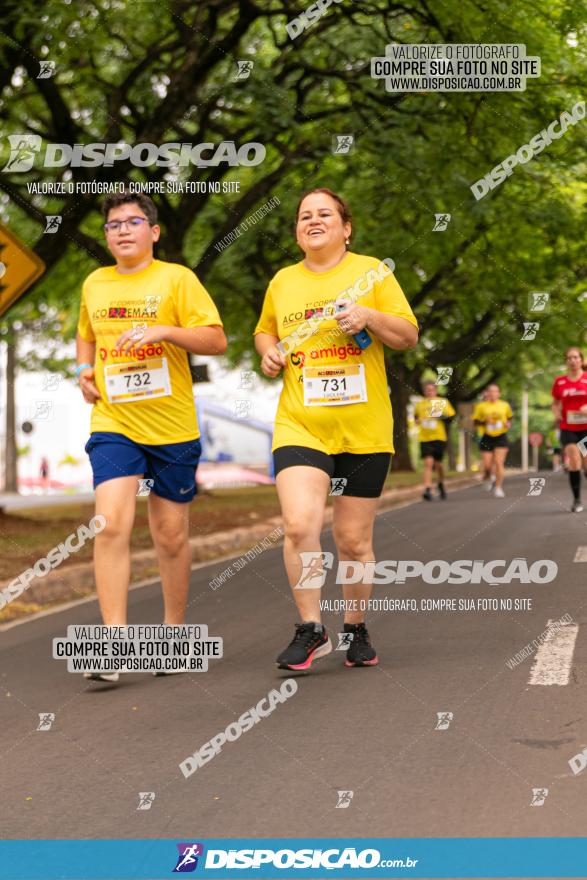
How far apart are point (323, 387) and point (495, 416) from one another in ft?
42.5

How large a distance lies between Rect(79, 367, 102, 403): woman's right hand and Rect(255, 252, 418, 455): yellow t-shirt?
0.85 meters

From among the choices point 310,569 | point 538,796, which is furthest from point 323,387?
point 538,796

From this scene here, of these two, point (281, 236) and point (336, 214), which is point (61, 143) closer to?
point (281, 236)

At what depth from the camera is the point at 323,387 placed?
5746 millimetres

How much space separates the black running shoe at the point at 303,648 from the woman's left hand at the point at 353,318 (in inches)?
52.2

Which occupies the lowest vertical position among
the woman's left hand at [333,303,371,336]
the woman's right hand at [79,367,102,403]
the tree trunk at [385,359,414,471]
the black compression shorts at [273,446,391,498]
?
the tree trunk at [385,359,414,471]

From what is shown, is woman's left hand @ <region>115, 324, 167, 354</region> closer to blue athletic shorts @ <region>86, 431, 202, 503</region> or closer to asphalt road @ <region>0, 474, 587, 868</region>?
blue athletic shorts @ <region>86, 431, 202, 503</region>

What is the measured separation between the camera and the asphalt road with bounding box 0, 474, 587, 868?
3.82 metres

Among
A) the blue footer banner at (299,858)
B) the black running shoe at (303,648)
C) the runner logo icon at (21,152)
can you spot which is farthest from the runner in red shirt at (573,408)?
the blue footer banner at (299,858)

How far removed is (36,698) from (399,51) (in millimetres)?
9579

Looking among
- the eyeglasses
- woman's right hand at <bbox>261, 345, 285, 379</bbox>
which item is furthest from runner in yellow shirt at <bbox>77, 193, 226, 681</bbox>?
woman's right hand at <bbox>261, 345, 285, 379</bbox>

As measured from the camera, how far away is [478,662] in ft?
20.0

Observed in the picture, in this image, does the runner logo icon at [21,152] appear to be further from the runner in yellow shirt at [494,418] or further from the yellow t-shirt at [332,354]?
the yellow t-shirt at [332,354]

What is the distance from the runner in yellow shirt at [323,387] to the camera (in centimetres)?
571
